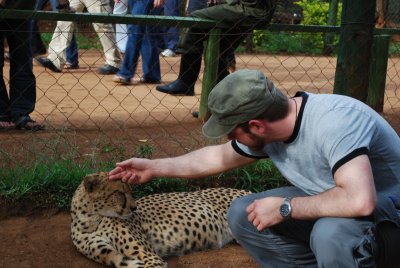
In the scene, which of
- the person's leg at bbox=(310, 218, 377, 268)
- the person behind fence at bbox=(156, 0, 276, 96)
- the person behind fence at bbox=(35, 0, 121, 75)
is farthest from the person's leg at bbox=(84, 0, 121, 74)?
the person's leg at bbox=(310, 218, 377, 268)

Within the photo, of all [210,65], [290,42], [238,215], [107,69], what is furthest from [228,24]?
[290,42]

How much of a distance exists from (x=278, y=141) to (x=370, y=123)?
1.23ft

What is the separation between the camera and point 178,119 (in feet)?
20.3

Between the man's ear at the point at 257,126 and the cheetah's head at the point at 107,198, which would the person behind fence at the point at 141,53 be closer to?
the cheetah's head at the point at 107,198

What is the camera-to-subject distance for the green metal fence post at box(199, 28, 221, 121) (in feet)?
18.3

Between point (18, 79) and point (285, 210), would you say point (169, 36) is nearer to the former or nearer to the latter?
point (18, 79)

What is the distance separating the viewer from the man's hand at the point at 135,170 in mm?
3225

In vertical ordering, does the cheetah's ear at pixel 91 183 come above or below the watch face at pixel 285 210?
below

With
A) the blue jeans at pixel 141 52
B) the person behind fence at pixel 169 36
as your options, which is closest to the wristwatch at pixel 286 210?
the blue jeans at pixel 141 52

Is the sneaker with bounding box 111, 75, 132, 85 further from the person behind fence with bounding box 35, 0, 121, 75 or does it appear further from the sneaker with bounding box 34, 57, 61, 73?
the sneaker with bounding box 34, 57, 61, 73

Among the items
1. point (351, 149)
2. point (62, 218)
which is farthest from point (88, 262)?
point (351, 149)

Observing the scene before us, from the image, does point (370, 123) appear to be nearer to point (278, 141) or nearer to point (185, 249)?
point (278, 141)

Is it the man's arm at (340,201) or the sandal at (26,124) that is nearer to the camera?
the man's arm at (340,201)

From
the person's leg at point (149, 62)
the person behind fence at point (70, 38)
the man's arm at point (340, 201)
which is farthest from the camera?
the person behind fence at point (70, 38)
